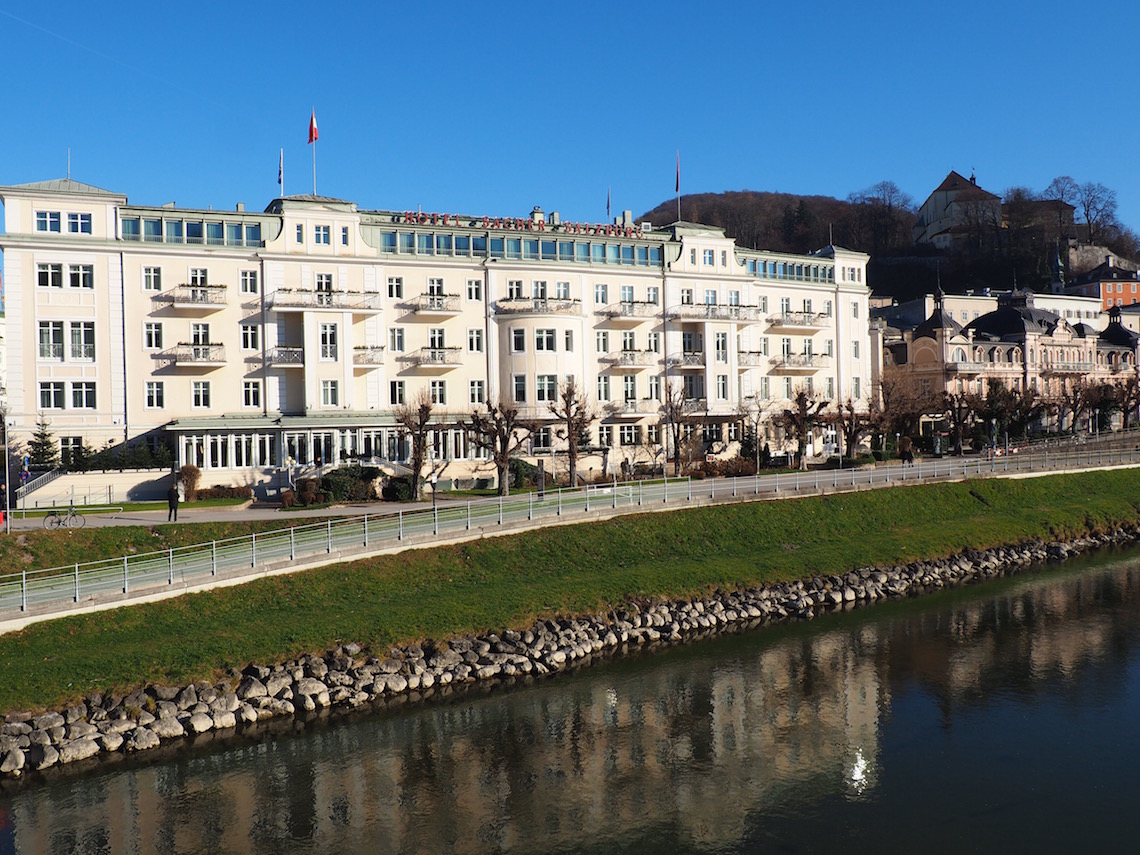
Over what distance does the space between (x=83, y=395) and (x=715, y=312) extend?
35.1 meters

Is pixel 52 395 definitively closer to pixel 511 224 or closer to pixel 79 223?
pixel 79 223

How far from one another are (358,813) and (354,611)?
32.2ft

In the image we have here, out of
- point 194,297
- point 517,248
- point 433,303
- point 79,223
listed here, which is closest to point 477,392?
point 433,303

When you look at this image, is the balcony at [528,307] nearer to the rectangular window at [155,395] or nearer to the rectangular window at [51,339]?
the rectangular window at [155,395]

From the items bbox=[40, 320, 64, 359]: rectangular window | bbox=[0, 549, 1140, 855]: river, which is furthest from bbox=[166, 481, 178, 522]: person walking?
bbox=[0, 549, 1140, 855]: river

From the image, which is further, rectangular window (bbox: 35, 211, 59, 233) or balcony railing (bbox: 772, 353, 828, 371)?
balcony railing (bbox: 772, 353, 828, 371)

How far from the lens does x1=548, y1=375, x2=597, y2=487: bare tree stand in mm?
47725

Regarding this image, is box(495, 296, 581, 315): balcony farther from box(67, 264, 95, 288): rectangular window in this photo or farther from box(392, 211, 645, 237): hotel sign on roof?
box(67, 264, 95, 288): rectangular window

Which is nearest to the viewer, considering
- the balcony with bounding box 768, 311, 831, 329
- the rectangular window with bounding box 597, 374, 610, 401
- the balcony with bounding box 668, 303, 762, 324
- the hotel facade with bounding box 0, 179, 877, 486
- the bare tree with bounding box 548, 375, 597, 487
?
the hotel facade with bounding box 0, 179, 877, 486

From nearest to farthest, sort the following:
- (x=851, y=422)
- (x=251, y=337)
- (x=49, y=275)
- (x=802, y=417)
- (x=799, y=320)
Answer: (x=49, y=275) < (x=251, y=337) < (x=802, y=417) < (x=851, y=422) < (x=799, y=320)

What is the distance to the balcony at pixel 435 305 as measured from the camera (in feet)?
170

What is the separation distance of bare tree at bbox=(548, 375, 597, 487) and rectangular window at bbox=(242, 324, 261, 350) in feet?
50.0

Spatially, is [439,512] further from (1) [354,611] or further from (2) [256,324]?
(2) [256,324]

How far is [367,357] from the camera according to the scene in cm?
5034
